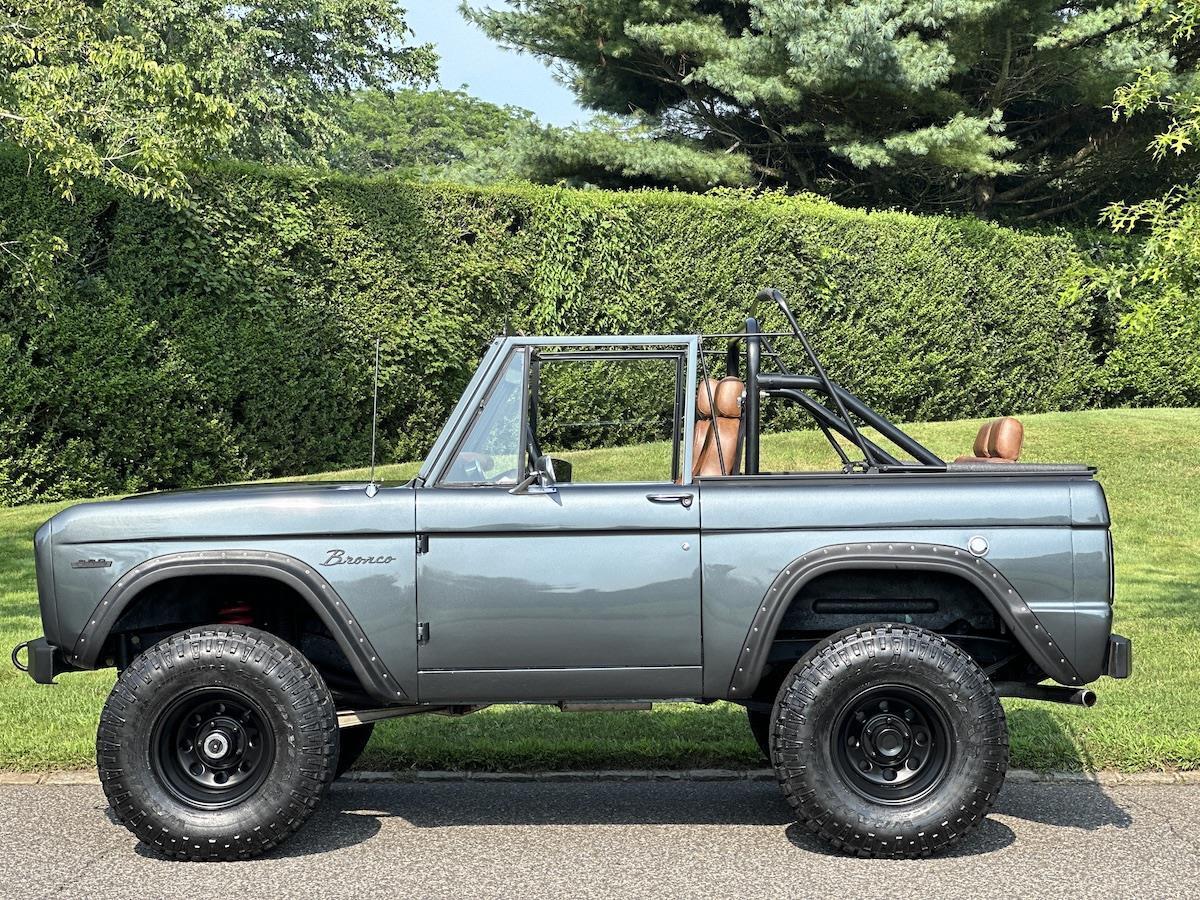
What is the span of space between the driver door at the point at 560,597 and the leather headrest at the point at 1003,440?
187 cm

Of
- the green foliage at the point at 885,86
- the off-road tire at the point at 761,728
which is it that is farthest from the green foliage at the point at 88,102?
the green foliage at the point at 885,86

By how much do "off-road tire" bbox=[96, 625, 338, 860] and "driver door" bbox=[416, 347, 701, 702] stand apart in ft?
1.52

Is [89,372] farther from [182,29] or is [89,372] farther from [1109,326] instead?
[1109,326]

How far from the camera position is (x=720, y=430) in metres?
6.10

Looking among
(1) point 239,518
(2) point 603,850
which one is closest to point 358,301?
(1) point 239,518

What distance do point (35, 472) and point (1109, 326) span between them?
18428 mm

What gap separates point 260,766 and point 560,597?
1.26 m

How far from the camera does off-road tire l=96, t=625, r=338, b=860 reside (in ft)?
16.5

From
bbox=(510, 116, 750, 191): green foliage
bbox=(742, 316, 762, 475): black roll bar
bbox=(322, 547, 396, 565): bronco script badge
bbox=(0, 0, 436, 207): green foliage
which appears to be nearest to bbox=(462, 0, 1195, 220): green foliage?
bbox=(510, 116, 750, 191): green foliage

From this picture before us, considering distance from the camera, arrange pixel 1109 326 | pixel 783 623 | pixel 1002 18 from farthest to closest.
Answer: pixel 1109 326 → pixel 1002 18 → pixel 783 623

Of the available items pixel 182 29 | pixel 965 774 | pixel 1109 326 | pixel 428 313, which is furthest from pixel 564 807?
pixel 182 29

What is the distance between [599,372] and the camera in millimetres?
5926

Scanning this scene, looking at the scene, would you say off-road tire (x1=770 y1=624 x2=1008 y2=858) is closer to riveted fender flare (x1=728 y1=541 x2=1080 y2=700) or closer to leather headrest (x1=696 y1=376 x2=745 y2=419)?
riveted fender flare (x1=728 y1=541 x2=1080 y2=700)

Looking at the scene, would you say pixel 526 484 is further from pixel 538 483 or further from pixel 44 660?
pixel 44 660
